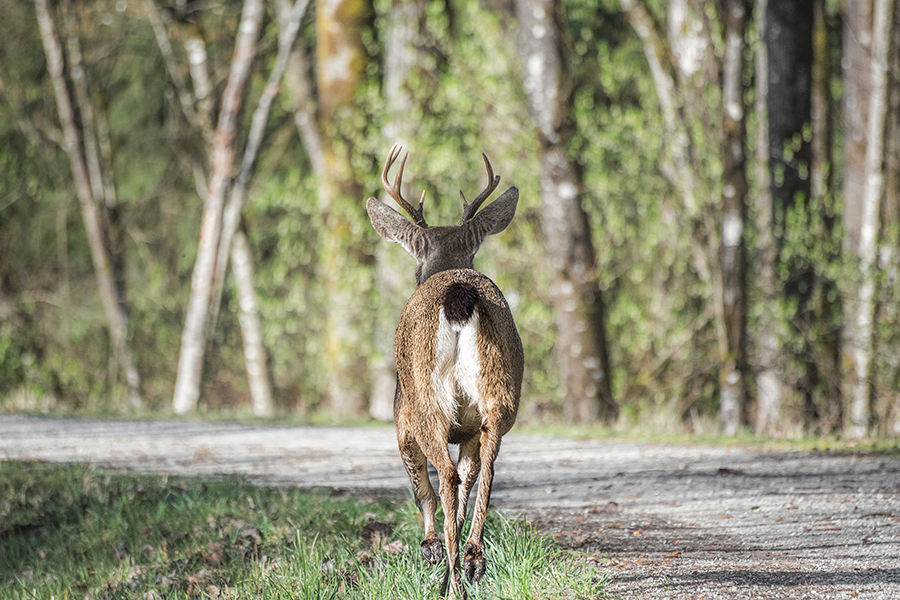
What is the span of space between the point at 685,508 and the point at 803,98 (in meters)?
9.11

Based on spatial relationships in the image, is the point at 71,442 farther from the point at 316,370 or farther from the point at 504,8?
the point at 504,8

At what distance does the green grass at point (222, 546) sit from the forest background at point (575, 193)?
583 cm

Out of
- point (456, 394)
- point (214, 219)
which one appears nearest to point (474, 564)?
point (456, 394)

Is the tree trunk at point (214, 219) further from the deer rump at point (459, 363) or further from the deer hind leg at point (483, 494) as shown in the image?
the deer hind leg at point (483, 494)

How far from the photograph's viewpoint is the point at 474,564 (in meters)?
3.61

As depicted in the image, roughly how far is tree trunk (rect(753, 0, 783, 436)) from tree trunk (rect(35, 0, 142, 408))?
10.3 metres

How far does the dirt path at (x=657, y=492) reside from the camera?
4.16m

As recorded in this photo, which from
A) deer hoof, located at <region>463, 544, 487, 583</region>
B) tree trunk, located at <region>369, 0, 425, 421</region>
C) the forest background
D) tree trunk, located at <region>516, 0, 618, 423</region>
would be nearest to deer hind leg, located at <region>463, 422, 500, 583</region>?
deer hoof, located at <region>463, 544, 487, 583</region>

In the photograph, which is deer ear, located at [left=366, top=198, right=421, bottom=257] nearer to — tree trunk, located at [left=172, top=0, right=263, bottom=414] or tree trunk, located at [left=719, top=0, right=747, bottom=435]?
tree trunk, located at [left=719, top=0, right=747, bottom=435]

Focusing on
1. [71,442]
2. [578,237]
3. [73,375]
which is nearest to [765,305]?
[578,237]

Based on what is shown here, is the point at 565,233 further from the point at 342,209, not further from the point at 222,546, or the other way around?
the point at 222,546

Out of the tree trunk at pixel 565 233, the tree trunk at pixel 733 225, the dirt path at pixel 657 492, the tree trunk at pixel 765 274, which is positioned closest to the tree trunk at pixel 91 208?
the dirt path at pixel 657 492

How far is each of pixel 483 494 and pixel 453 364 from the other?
53 centimetres

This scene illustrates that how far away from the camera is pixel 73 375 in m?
17.7
